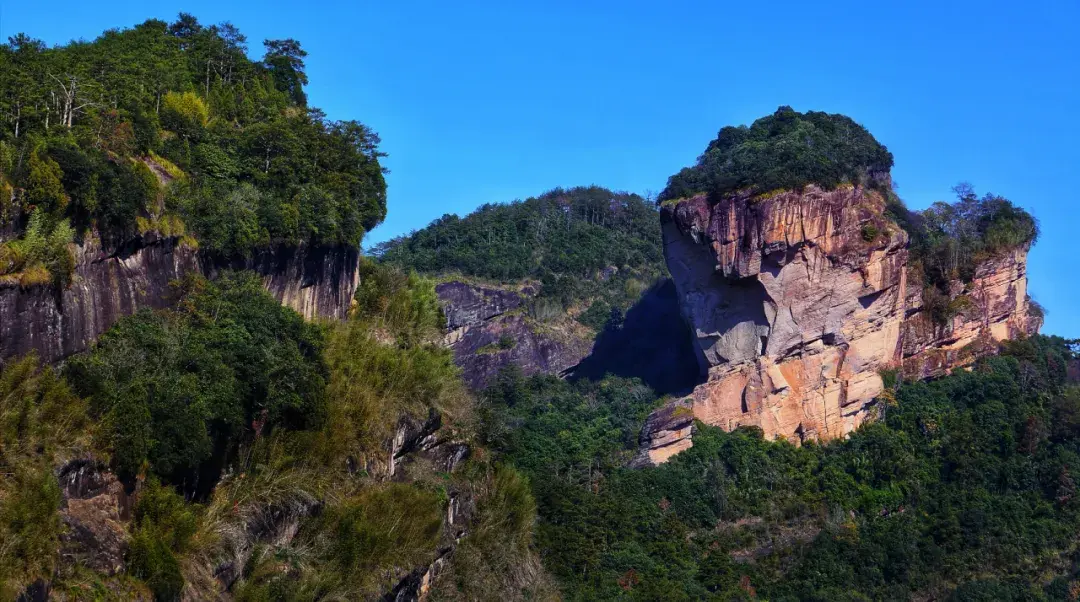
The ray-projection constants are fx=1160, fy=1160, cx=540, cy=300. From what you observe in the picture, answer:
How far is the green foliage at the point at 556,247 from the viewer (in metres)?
60.3

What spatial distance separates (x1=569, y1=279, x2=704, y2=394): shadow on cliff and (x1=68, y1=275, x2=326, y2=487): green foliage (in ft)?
96.3

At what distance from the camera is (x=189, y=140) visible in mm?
23812

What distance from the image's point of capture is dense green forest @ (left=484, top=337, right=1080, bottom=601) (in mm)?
36000

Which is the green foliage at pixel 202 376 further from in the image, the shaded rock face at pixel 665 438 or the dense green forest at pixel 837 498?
the shaded rock face at pixel 665 438

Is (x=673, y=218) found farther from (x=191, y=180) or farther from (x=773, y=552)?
(x=191, y=180)

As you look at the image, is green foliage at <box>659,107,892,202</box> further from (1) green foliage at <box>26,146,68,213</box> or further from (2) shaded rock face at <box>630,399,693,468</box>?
(1) green foliage at <box>26,146,68,213</box>

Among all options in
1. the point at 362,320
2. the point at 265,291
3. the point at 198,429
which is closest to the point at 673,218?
the point at 362,320

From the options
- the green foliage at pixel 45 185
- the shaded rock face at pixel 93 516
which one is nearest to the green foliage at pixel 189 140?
the green foliage at pixel 45 185

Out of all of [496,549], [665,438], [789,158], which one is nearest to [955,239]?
[789,158]

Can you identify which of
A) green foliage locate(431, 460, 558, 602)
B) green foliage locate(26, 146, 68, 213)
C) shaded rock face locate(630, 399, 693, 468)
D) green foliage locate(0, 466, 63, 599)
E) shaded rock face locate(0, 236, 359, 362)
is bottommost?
green foliage locate(431, 460, 558, 602)

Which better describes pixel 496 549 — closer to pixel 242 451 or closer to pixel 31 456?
pixel 242 451

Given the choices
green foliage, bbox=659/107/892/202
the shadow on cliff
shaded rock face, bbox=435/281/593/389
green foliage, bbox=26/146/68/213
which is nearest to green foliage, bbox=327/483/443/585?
green foliage, bbox=26/146/68/213

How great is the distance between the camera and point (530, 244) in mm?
64125

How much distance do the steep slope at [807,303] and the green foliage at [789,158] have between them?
314 mm
